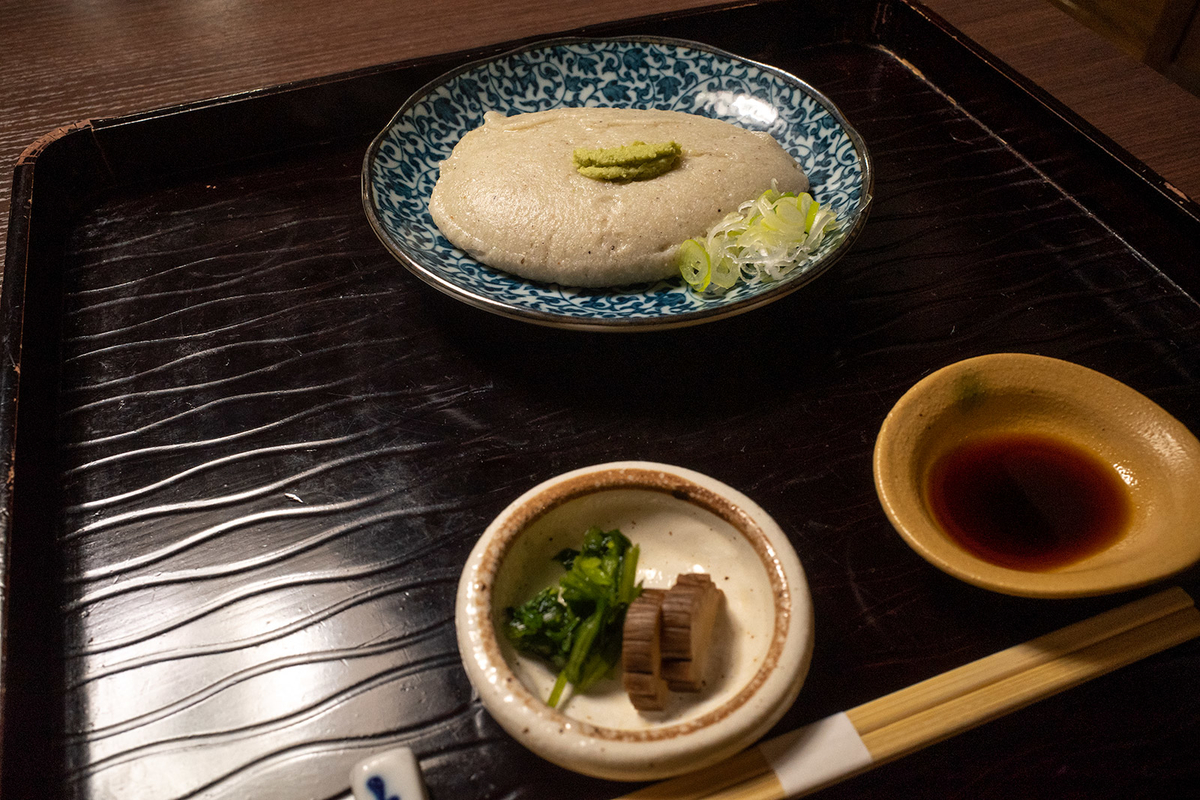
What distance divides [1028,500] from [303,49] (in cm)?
216

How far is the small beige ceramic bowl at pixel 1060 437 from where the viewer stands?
3.29 feet

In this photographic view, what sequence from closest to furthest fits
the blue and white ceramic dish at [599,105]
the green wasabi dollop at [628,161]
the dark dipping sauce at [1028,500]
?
the dark dipping sauce at [1028,500]
the blue and white ceramic dish at [599,105]
the green wasabi dollop at [628,161]

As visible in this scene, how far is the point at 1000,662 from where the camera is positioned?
104cm

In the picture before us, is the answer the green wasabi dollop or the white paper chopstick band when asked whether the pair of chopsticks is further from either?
the green wasabi dollop

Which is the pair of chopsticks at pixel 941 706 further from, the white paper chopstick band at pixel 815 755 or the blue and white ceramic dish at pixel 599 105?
the blue and white ceramic dish at pixel 599 105

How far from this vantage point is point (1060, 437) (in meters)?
1.26

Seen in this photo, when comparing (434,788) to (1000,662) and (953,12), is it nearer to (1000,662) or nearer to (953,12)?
(1000,662)

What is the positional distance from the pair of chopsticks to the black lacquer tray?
0.06 meters

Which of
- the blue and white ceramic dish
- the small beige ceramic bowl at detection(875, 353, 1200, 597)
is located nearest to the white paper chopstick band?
the small beige ceramic bowl at detection(875, 353, 1200, 597)

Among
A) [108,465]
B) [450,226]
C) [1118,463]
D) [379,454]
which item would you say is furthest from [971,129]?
[108,465]

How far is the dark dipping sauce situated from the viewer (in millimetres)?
1140

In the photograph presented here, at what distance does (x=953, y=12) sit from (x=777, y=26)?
0.55 metres

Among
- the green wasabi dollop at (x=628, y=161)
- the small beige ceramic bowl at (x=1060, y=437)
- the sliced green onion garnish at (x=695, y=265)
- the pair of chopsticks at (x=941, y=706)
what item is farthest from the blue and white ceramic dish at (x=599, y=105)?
the pair of chopsticks at (x=941, y=706)

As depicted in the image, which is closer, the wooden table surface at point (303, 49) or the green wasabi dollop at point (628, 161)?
the green wasabi dollop at point (628, 161)
